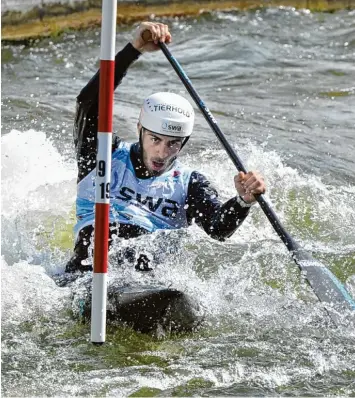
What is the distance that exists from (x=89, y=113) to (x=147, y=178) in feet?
2.03

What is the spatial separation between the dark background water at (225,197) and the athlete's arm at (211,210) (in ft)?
1.03

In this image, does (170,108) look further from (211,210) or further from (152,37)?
(211,210)

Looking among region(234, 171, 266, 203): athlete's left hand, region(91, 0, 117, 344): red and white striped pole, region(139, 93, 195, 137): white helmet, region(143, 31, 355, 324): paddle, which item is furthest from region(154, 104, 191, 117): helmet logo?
region(91, 0, 117, 344): red and white striped pole

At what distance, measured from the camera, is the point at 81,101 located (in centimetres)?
648

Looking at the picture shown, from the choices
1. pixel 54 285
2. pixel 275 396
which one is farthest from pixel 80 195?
pixel 275 396

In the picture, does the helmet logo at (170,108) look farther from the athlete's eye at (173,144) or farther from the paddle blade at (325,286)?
the paddle blade at (325,286)

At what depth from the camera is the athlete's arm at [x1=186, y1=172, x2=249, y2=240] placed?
6289mm

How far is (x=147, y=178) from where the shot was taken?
669cm

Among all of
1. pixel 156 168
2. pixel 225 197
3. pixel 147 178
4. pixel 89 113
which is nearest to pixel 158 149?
pixel 156 168

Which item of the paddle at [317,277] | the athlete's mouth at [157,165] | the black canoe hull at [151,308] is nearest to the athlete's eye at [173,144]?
the athlete's mouth at [157,165]

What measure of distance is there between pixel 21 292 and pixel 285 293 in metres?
1.93

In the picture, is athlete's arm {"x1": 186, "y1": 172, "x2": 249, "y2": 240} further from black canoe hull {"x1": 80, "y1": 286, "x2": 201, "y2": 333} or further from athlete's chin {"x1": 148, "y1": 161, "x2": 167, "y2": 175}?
black canoe hull {"x1": 80, "y1": 286, "x2": 201, "y2": 333}

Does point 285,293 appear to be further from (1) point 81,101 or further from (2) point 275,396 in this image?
(1) point 81,101

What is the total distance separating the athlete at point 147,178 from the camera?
6.45 meters
